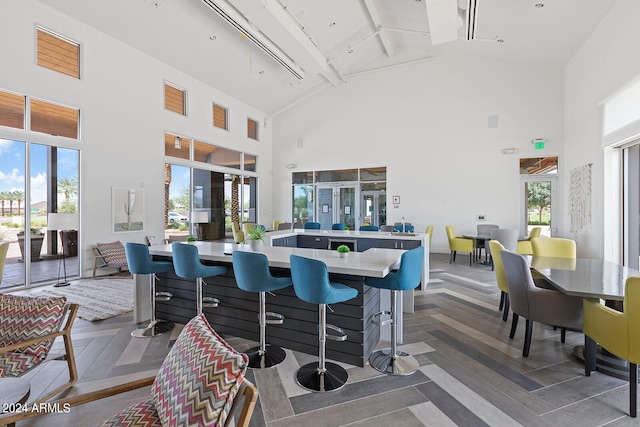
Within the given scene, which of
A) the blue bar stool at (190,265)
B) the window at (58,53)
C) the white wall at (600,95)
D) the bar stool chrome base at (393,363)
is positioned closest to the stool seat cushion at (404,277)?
the bar stool chrome base at (393,363)

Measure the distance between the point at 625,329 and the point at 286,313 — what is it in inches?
101

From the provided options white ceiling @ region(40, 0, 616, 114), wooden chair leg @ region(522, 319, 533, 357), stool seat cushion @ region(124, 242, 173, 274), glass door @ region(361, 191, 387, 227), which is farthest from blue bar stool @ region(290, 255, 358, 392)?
glass door @ region(361, 191, 387, 227)

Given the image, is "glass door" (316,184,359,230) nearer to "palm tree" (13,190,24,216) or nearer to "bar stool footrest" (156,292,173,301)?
"bar stool footrest" (156,292,173,301)

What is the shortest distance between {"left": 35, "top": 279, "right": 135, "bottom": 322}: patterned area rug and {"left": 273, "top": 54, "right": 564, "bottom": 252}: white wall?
23.1ft

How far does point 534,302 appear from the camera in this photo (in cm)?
277

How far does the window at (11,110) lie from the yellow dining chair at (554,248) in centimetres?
842

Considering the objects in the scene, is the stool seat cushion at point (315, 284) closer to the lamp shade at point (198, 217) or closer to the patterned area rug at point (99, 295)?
the patterned area rug at point (99, 295)

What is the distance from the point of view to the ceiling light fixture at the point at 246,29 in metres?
5.44

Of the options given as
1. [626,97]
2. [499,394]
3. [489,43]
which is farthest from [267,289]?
[489,43]

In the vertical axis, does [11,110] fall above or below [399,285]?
above

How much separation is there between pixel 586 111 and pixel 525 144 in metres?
1.81

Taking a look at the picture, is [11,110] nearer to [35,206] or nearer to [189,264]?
[35,206]

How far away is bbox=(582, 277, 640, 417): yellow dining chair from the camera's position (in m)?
2.01

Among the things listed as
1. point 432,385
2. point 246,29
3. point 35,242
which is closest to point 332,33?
point 246,29
